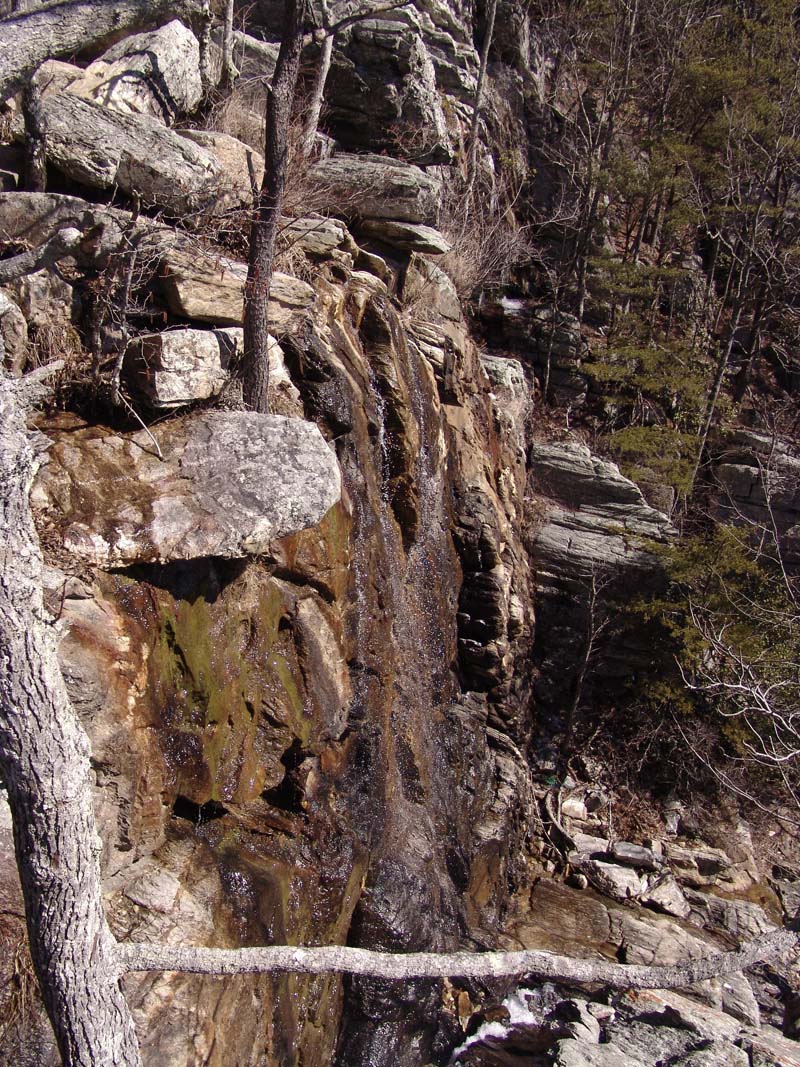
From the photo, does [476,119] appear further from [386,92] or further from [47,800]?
[47,800]

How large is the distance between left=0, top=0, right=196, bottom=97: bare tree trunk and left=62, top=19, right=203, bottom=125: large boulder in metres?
2.88

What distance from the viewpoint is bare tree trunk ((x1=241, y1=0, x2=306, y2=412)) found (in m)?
6.29

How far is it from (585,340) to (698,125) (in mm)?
6559

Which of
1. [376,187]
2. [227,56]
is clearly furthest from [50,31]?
[227,56]

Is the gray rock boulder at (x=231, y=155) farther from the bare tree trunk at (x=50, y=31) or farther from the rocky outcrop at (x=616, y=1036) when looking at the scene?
the rocky outcrop at (x=616, y=1036)

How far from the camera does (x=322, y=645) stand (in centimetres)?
687

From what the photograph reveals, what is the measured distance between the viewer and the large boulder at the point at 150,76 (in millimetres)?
7559

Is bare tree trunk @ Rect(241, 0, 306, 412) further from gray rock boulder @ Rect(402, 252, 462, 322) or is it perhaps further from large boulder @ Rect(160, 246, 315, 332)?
gray rock boulder @ Rect(402, 252, 462, 322)

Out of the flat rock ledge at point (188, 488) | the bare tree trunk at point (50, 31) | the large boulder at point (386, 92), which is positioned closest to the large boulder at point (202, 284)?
the flat rock ledge at point (188, 488)

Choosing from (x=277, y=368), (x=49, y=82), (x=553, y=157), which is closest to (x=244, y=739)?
(x=277, y=368)

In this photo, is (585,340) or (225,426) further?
(585,340)

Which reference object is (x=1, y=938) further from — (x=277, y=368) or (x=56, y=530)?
(x=277, y=368)

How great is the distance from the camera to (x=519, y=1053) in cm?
700

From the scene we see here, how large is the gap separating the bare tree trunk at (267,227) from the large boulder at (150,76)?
5.62ft
